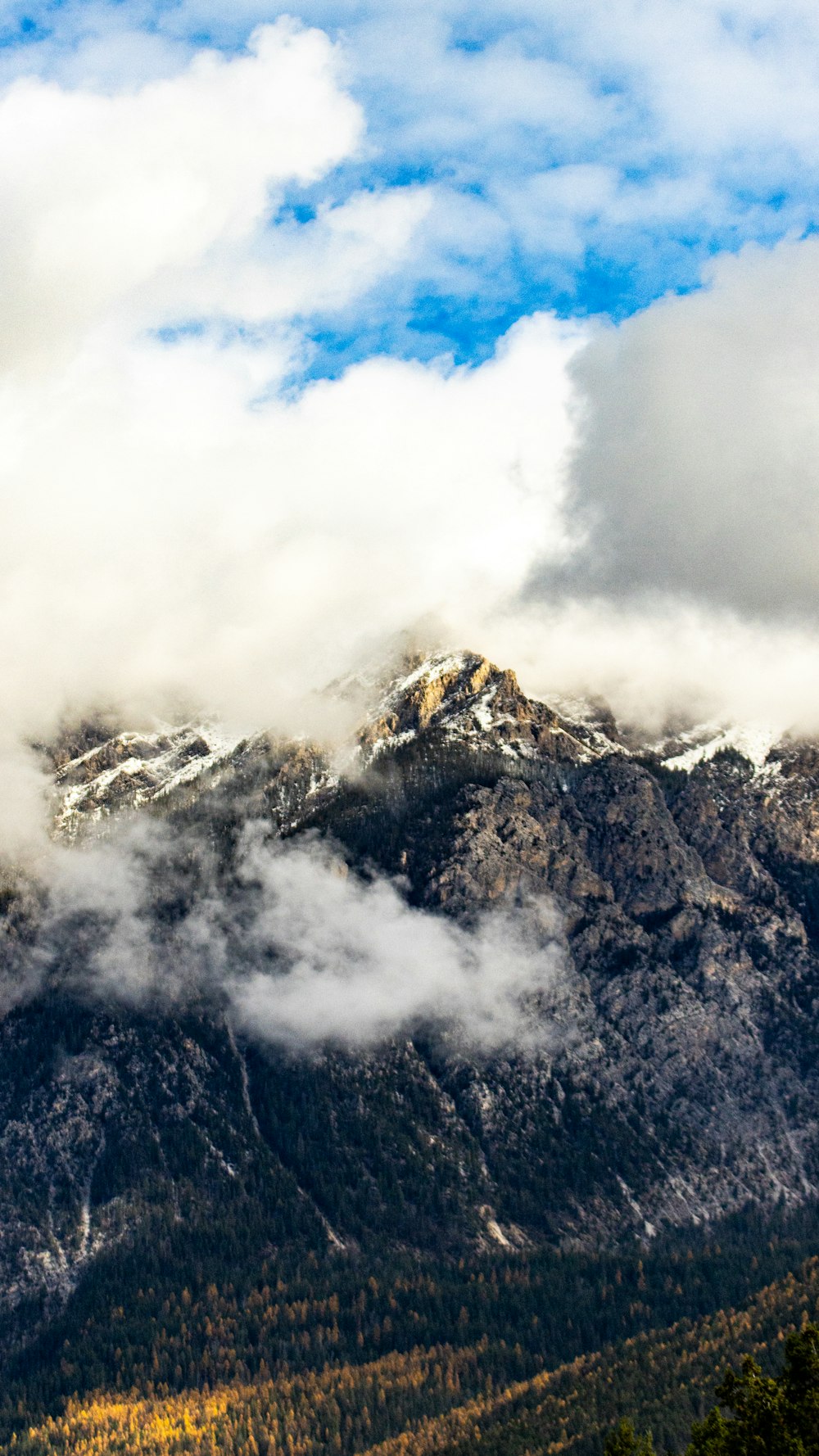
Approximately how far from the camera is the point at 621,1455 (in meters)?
138

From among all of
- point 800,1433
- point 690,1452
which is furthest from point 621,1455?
A: point 800,1433

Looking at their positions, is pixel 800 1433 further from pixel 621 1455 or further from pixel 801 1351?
pixel 621 1455

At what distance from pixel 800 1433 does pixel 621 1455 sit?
17.1m

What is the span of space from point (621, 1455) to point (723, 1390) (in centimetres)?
1224

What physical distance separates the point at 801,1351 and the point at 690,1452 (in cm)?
1607

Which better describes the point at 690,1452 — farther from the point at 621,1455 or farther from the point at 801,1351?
the point at 801,1351

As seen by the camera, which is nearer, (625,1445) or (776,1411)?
(776,1411)

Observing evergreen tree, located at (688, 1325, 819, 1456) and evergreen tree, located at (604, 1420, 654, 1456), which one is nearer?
evergreen tree, located at (688, 1325, 819, 1456)

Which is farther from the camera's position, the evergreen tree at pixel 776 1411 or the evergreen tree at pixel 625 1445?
the evergreen tree at pixel 625 1445

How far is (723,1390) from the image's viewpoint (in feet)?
439

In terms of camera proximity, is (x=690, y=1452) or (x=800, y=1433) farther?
(x=690, y=1452)

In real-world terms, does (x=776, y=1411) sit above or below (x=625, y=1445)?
below

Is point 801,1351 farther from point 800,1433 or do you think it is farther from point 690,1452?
point 690,1452

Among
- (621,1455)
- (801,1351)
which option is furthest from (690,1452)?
(801,1351)
